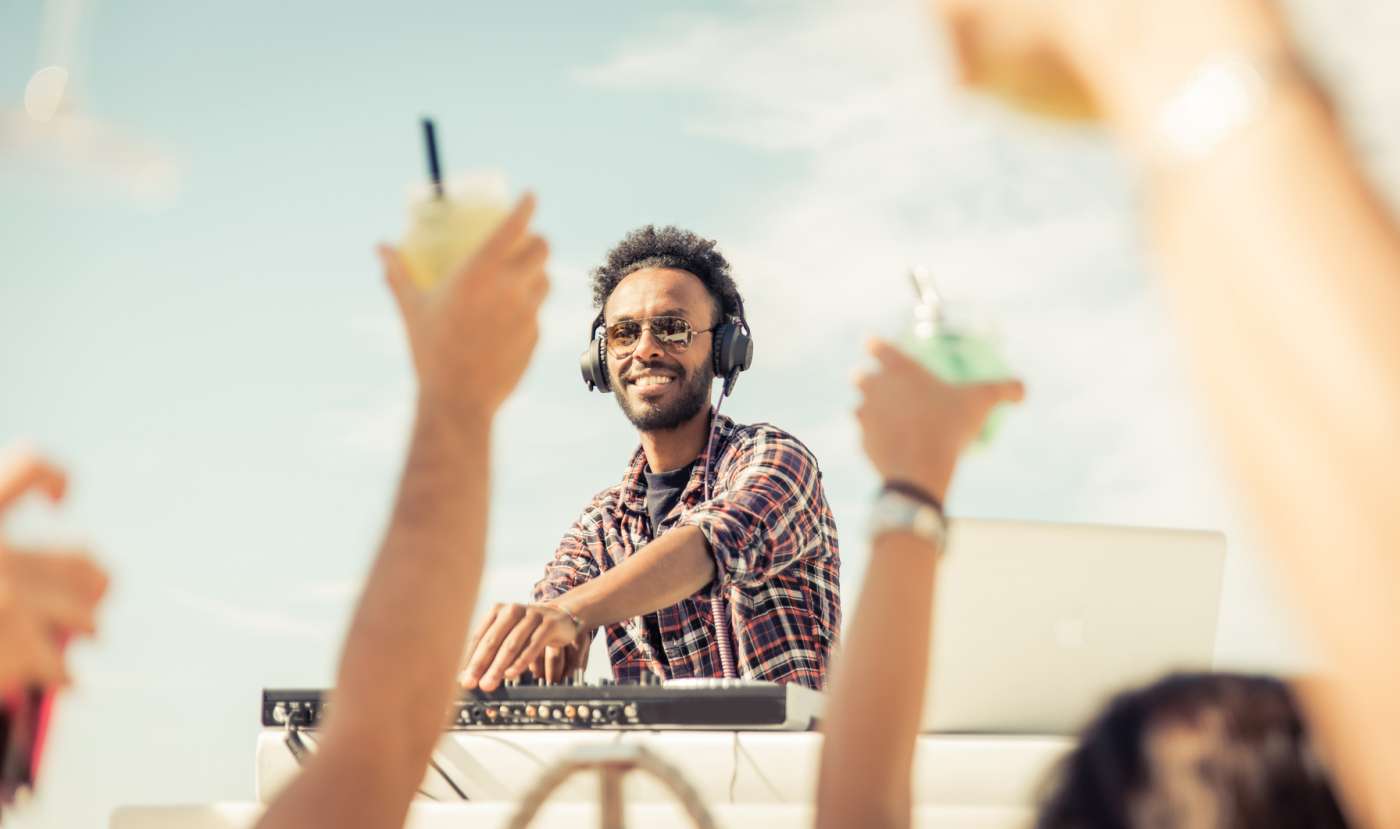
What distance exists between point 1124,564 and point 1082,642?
168mm

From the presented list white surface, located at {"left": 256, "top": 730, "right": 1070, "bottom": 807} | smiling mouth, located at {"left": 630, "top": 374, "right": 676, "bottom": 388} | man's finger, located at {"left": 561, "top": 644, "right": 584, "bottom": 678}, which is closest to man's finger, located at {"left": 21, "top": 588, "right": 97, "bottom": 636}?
white surface, located at {"left": 256, "top": 730, "right": 1070, "bottom": 807}

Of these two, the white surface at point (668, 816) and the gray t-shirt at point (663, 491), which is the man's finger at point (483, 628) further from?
the gray t-shirt at point (663, 491)

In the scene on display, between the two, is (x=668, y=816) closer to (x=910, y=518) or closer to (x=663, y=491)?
(x=910, y=518)

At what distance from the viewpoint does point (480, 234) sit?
1.50 metres

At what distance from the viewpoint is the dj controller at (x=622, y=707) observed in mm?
2227

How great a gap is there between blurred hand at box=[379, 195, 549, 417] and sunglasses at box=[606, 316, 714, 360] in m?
3.14

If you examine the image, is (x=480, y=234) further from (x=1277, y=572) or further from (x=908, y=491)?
(x=1277, y=572)

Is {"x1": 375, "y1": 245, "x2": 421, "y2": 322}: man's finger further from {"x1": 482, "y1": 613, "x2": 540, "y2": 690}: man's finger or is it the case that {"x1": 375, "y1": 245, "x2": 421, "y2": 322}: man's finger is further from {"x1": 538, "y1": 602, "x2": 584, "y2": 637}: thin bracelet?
{"x1": 538, "y1": 602, "x2": 584, "y2": 637}: thin bracelet

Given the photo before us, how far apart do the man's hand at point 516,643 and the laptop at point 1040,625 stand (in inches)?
31.5

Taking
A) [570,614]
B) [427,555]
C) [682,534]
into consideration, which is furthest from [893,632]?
[682,534]

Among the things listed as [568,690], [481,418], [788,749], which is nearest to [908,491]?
[481,418]

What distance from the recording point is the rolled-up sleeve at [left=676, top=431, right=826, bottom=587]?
3375 millimetres

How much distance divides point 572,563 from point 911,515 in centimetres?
308

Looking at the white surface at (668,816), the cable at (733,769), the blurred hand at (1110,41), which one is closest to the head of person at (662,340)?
the cable at (733,769)
